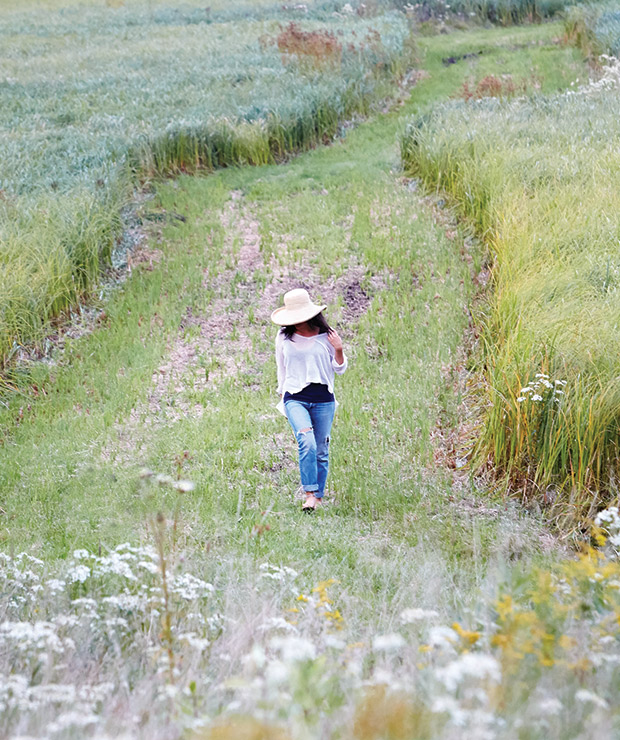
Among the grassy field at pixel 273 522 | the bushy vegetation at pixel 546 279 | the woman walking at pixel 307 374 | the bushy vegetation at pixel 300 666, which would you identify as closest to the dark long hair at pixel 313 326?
the woman walking at pixel 307 374

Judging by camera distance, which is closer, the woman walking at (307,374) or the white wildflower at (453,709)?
the white wildflower at (453,709)

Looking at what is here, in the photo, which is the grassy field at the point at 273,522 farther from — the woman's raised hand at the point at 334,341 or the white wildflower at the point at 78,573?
the woman's raised hand at the point at 334,341

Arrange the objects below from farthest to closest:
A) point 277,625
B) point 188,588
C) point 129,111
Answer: point 129,111, point 188,588, point 277,625

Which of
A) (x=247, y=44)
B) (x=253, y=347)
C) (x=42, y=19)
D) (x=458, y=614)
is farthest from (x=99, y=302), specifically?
(x=42, y=19)

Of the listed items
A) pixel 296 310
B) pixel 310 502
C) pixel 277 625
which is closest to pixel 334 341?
pixel 296 310

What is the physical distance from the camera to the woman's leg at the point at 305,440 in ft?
18.8

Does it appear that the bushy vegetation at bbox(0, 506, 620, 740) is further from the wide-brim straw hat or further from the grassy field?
the wide-brim straw hat

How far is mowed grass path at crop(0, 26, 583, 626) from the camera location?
541cm

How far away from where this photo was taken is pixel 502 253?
8.52 meters

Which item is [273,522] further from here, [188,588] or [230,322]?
[230,322]

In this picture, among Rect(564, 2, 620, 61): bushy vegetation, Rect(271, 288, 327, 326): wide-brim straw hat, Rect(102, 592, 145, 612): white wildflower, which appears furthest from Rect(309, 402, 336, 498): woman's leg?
Rect(564, 2, 620, 61): bushy vegetation

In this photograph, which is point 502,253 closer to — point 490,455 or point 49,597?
point 490,455

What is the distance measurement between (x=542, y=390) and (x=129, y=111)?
38.5ft

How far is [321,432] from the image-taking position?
234 inches
